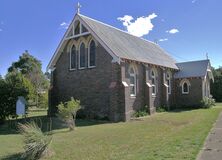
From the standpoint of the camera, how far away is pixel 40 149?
9.50m

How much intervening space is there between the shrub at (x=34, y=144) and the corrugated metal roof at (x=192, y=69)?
25879mm

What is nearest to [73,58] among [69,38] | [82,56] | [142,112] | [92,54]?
[82,56]

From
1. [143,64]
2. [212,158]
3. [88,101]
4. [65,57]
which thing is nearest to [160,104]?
[143,64]

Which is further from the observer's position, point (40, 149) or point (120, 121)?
point (120, 121)

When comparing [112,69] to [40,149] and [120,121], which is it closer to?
[120,121]

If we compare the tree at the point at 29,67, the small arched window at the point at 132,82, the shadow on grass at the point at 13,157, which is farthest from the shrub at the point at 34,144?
the tree at the point at 29,67

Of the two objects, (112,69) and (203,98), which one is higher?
(112,69)

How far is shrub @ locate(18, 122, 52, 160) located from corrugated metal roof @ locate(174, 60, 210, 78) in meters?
25.9

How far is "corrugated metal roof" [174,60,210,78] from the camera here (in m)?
33.1

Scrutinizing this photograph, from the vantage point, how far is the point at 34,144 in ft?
30.7

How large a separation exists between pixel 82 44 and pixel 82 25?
1.62 m

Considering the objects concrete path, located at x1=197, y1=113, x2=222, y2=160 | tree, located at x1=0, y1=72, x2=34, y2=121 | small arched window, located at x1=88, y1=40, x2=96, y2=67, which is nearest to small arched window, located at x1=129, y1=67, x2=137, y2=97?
small arched window, located at x1=88, y1=40, x2=96, y2=67

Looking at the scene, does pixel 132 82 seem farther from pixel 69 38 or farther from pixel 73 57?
pixel 69 38

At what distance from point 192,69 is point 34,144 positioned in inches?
1105
